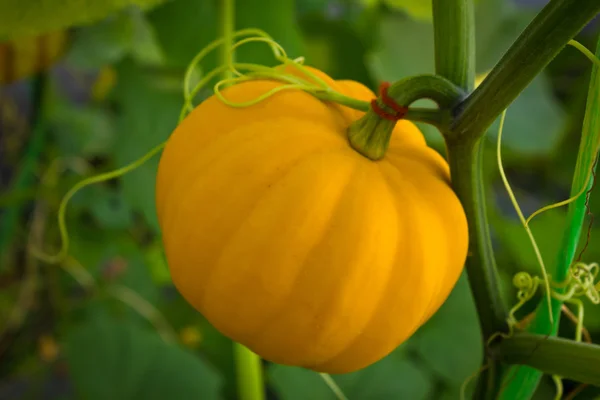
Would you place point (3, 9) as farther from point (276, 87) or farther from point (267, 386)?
point (267, 386)

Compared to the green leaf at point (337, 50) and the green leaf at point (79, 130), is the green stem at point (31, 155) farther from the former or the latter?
the green leaf at point (337, 50)

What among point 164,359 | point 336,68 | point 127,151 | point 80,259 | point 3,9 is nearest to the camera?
point 3,9

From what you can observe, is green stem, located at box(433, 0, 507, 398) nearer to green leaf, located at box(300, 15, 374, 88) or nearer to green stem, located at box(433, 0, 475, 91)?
green stem, located at box(433, 0, 475, 91)

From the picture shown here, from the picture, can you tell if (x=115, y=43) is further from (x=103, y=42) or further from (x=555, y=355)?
(x=555, y=355)

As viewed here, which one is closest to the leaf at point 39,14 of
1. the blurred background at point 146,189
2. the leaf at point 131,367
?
the blurred background at point 146,189

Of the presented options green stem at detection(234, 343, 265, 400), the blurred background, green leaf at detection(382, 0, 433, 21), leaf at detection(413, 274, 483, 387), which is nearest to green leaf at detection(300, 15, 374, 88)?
the blurred background

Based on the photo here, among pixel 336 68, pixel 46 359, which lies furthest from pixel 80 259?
pixel 336 68
